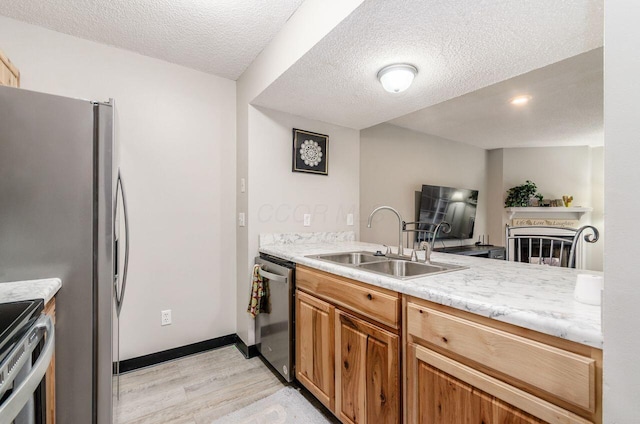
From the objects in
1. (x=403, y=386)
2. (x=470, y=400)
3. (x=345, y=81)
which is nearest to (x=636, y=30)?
(x=470, y=400)

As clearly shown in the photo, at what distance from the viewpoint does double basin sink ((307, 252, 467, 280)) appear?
1631 mm

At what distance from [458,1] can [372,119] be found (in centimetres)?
155

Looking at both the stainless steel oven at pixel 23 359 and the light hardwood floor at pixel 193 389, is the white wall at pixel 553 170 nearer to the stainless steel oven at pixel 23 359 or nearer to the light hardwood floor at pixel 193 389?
the light hardwood floor at pixel 193 389

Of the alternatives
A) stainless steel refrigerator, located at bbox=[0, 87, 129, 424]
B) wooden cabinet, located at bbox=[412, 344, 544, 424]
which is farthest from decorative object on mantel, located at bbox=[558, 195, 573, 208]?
stainless steel refrigerator, located at bbox=[0, 87, 129, 424]

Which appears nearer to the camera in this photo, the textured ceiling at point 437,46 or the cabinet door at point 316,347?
the textured ceiling at point 437,46

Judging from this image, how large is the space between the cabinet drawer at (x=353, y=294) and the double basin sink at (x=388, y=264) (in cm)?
12

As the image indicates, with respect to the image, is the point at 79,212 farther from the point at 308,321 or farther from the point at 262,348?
the point at 262,348

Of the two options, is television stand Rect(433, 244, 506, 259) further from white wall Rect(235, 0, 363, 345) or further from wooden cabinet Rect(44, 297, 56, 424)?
wooden cabinet Rect(44, 297, 56, 424)

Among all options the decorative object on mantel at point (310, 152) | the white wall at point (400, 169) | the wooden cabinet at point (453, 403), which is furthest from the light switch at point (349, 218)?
the wooden cabinet at point (453, 403)

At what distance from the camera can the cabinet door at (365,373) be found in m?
1.26

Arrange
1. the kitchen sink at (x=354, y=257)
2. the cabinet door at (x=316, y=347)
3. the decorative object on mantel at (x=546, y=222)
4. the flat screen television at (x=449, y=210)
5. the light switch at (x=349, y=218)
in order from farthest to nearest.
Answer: the decorative object on mantel at (x=546, y=222) < the flat screen television at (x=449, y=210) < the light switch at (x=349, y=218) < the kitchen sink at (x=354, y=257) < the cabinet door at (x=316, y=347)

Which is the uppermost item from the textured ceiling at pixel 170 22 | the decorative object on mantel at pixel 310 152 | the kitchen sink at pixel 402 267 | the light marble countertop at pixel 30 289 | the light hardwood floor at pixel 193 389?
the textured ceiling at pixel 170 22

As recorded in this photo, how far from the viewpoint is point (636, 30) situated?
24.7 inches

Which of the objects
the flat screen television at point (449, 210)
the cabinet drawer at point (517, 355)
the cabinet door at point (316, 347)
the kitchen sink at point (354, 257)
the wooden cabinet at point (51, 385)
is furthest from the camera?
the flat screen television at point (449, 210)
